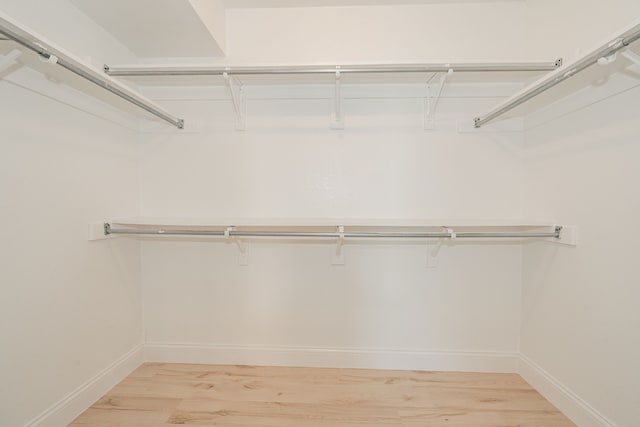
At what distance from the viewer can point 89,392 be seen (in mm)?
1533

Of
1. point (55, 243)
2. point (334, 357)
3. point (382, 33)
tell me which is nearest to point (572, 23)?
point (382, 33)

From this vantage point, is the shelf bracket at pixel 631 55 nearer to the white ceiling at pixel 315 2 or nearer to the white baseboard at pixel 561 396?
the white ceiling at pixel 315 2

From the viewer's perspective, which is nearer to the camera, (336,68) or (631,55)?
(631,55)

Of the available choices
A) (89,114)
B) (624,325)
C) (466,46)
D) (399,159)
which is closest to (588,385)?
(624,325)

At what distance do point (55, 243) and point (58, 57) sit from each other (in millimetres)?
868

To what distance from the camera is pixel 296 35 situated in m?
1.84

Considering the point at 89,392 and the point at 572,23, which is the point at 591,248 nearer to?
the point at 572,23

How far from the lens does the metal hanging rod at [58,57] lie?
2.89 ft

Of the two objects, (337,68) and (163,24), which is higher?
(163,24)

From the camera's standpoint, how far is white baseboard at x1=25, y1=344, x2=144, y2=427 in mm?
1334

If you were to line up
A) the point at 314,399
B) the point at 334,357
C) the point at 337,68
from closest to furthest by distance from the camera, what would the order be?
the point at 337,68 < the point at 314,399 < the point at 334,357

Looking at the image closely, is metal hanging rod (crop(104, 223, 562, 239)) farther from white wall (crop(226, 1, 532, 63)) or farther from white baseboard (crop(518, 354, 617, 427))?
white wall (crop(226, 1, 532, 63))

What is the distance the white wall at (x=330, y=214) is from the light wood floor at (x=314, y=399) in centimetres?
12

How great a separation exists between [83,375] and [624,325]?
8.90 feet
